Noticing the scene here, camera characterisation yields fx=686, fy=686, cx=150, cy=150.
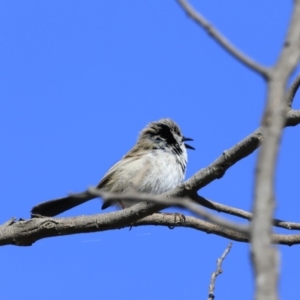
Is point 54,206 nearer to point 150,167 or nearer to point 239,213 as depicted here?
point 150,167

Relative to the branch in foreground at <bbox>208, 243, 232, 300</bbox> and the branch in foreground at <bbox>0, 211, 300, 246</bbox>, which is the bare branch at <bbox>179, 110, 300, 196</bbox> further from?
the branch in foreground at <bbox>0, 211, 300, 246</bbox>

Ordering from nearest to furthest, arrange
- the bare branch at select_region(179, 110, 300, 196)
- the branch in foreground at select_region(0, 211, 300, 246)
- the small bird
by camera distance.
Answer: the bare branch at select_region(179, 110, 300, 196) → the branch in foreground at select_region(0, 211, 300, 246) → the small bird

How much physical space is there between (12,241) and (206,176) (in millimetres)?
1671

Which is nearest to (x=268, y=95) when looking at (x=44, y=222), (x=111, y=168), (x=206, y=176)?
(x=206, y=176)

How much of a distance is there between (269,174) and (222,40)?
458 mm

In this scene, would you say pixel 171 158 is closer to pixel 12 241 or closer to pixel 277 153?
pixel 12 241

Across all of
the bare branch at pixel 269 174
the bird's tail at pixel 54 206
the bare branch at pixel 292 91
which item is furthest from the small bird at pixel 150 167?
the bare branch at pixel 269 174

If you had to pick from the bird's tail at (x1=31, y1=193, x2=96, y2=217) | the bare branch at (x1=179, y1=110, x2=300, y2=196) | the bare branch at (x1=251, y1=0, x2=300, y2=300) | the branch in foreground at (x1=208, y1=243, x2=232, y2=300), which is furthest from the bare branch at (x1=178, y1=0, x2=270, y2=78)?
the bird's tail at (x1=31, y1=193, x2=96, y2=217)

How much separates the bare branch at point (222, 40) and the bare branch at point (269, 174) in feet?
0.17

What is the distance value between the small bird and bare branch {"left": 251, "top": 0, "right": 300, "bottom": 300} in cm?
544

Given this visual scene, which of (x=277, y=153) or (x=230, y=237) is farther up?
(x=230, y=237)

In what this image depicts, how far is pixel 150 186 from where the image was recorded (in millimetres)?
7430

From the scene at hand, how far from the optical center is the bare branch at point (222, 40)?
1.49 meters

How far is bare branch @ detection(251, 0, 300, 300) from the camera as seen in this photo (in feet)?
4.05
